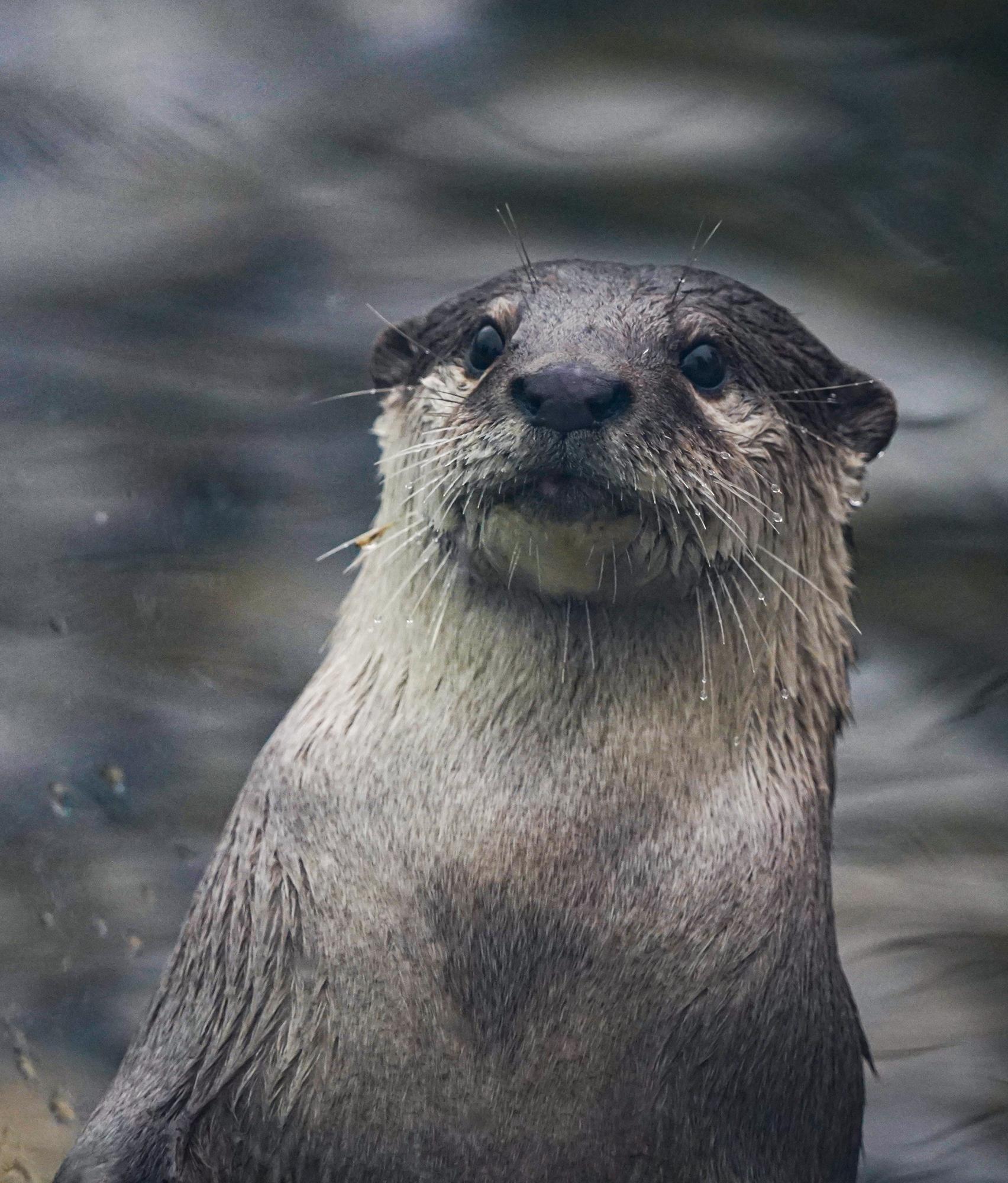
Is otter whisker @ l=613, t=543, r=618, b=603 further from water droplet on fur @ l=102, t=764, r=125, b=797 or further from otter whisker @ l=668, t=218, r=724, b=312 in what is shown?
water droplet on fur @ l=102, t=764, r=125, b=797

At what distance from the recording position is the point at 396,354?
3.19 m

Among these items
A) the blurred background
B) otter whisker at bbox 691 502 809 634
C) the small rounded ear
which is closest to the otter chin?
otter whisker at bbox 691 502 809 634

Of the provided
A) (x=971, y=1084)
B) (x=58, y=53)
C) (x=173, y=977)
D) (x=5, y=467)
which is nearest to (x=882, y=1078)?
(x=971, y=1084)

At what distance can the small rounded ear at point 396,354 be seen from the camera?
10.3 feet

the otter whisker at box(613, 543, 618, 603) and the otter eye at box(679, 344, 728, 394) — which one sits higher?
the otter eye at box(679, 344, 728, 394)

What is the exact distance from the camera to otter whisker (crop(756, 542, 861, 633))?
2.84m

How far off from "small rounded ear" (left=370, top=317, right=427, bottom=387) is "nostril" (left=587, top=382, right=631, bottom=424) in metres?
0.69

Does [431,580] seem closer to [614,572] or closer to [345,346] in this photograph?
[614,572]

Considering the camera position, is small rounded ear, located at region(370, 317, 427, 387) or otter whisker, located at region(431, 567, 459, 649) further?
small rounded ear, located at region(370, 317, 427, 387)

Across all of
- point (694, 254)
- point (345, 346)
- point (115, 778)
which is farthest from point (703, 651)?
point (115, 778)

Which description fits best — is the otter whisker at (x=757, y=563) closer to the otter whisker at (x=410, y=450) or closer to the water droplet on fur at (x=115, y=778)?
the otter whisker at (x=410, y=450)

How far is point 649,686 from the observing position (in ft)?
9.32

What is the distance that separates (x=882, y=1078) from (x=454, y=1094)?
1835 mm

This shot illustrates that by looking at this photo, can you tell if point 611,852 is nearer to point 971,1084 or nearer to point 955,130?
point 971,1084
